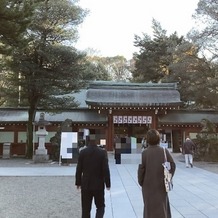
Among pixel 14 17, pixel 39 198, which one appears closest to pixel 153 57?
pixel 14 17

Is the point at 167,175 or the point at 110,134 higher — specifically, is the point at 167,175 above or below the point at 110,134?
below

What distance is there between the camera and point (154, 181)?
4324 mm

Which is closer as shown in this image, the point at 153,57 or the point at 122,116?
the point at 122,116

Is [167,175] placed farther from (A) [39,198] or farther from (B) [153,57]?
(B) [153,57]

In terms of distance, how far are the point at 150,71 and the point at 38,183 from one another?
28.5 metres

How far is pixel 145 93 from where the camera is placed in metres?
28.4

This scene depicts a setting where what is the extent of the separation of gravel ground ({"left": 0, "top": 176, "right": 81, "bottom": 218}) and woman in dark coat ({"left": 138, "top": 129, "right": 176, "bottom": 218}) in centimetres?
244

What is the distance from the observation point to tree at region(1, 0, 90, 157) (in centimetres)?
2097

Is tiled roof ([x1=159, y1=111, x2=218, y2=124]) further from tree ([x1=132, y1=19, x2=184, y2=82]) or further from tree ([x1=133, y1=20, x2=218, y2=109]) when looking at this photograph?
tree ([x1=132, y1=19, x2=184, y2=82])

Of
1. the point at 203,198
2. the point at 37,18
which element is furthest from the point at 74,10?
the point at 203,198

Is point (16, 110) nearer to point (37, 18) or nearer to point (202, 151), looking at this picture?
point (37, 18)

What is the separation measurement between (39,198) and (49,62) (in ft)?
48.1

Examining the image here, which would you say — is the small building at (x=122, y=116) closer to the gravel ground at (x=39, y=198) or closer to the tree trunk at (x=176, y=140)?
the tree trunk at (x=176, y=140)

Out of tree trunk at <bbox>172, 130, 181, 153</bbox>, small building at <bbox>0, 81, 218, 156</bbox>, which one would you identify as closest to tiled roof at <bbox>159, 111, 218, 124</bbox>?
small building at <bbox>0, 81, 218, 156</bbox>
